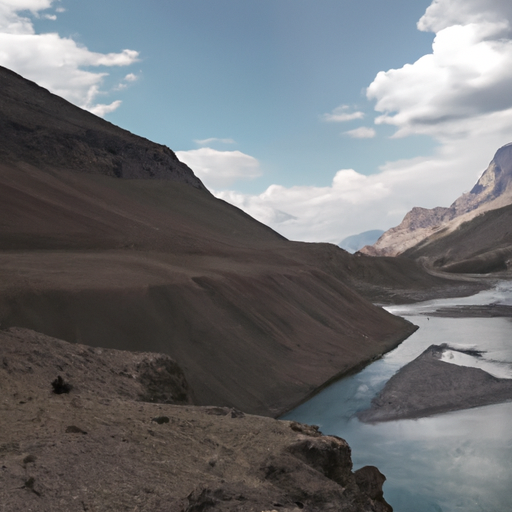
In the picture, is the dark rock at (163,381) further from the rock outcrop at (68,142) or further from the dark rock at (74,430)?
the rock outcrop at (68,142)

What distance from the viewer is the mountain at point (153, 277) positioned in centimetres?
1795

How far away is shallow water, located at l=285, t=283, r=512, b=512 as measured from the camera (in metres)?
12.9

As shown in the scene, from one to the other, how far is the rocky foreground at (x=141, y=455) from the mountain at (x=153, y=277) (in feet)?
19.4

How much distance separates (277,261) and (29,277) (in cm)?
2469

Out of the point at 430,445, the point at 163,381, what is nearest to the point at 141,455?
the point at 163,381

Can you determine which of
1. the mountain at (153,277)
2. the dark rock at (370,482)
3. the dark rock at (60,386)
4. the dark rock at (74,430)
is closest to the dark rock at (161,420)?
the dark rock at (74,430)

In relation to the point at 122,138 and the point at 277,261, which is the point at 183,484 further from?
the point at 122,138

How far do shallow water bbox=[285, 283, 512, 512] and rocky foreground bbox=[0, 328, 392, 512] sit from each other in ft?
13.8

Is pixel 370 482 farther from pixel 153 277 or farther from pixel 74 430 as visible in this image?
pixel 153 277

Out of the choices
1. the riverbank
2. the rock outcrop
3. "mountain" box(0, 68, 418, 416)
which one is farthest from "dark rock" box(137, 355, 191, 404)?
the rock outcrop

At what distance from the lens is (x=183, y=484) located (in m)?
7.10

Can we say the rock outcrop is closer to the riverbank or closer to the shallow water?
the shallow water

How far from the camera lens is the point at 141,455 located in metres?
7.71

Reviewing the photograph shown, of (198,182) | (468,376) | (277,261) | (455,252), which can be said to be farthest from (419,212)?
(468,376)
